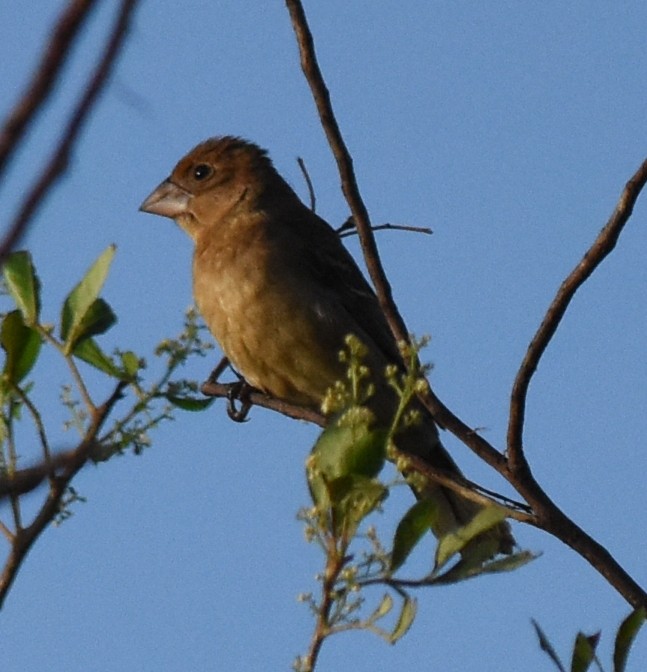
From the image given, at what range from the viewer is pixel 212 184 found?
22.5 feet

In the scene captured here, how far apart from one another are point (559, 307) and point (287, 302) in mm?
3458

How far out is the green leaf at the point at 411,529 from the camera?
61.9 inches

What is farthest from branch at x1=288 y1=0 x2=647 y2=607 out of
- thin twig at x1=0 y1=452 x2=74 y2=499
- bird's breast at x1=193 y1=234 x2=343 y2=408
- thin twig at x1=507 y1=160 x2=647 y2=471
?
bird's breast at x1=193 y1=234 x2=343 y2=408

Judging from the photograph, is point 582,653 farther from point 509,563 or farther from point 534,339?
point 534,339

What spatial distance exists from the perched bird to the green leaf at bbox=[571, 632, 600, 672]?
3416mm

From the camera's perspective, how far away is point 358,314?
596 centimetres

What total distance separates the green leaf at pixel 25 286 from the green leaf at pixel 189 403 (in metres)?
0.24

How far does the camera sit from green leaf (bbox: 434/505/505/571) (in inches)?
66.0

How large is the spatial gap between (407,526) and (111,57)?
3.68 ft

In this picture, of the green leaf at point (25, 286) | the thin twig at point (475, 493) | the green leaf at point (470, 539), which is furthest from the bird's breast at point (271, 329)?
the green leaf at point (470, 539)

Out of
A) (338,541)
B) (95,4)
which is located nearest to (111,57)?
(95,4)

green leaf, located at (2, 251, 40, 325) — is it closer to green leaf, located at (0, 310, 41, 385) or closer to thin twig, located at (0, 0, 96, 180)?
green leaf, located at (0, 310, 41, 385)

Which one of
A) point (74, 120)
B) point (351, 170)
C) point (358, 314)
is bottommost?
point (74, 120)

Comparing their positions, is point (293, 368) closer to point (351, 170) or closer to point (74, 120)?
point (351, 170)
